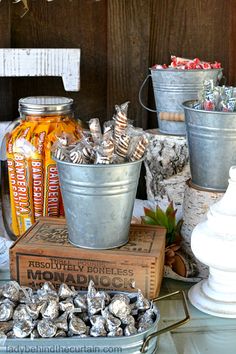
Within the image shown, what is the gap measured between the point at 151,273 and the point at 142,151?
25cm

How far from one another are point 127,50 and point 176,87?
307mm

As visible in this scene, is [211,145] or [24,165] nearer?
[211,145]

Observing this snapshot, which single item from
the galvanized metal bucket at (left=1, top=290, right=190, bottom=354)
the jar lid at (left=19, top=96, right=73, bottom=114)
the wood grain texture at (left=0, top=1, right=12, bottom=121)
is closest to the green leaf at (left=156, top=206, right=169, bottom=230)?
the jar lid at (left=19, top=96, right=73, bottom=114)

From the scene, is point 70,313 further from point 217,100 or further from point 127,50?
point 127,50

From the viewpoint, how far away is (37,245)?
1169mm

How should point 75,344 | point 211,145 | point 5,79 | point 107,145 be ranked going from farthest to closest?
point 5,79, point 211,145, point 107,145, point 75,344

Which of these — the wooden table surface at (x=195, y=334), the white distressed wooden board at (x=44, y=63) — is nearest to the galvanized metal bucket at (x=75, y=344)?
the wooden table surface at (x=195, y=334)

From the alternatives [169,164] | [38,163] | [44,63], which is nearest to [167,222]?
[169,164]

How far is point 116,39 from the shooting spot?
5.93 feet

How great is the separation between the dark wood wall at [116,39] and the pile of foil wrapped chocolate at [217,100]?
552mm

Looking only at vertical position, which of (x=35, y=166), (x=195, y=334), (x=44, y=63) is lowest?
(x=195, y=334)

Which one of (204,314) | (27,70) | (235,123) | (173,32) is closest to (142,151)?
(235,123)

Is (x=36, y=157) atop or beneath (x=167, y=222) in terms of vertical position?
atop

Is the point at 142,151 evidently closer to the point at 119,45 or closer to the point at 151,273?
the point at 151,273
